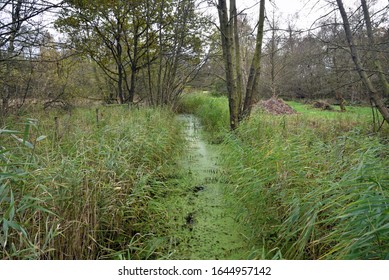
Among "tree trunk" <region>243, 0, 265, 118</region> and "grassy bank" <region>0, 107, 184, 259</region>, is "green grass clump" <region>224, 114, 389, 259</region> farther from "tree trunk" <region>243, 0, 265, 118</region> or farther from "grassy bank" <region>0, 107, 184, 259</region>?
"tree trunk" <region>243, 0, 265, 118</region>

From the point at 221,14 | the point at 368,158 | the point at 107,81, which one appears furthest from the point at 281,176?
the point at 107,81

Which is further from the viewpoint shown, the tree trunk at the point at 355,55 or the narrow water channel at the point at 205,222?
the tree trunk at the point at 355,55

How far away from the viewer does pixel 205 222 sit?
221 cm

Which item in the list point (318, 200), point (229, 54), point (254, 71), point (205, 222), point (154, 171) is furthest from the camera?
point (254, 71)

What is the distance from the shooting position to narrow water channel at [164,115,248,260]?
1798mm

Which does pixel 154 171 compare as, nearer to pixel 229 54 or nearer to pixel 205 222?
pixel 205 222

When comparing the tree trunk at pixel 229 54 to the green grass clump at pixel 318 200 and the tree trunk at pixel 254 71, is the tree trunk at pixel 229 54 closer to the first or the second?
the tree trunk at pixel 254 71

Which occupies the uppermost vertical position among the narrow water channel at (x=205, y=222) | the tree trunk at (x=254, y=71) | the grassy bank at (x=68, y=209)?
the tree trunk at (x=254, y=71)

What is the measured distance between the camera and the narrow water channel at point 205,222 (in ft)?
5.90

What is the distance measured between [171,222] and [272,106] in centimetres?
869

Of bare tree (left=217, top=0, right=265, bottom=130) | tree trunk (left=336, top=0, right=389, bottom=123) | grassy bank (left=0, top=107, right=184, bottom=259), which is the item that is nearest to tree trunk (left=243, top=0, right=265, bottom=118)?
bare tree (left=217, top=0, right=265, bottom=130)

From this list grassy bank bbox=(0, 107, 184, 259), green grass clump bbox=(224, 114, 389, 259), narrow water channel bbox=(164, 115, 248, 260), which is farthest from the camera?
narrow water channel bbox=(164, 115, 248, 260)

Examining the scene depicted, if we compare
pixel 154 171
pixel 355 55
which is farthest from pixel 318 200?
pixel 355 55

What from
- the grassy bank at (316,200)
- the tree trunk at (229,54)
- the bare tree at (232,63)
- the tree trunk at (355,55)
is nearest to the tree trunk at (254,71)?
Answer: the bare tree at (232,63)
